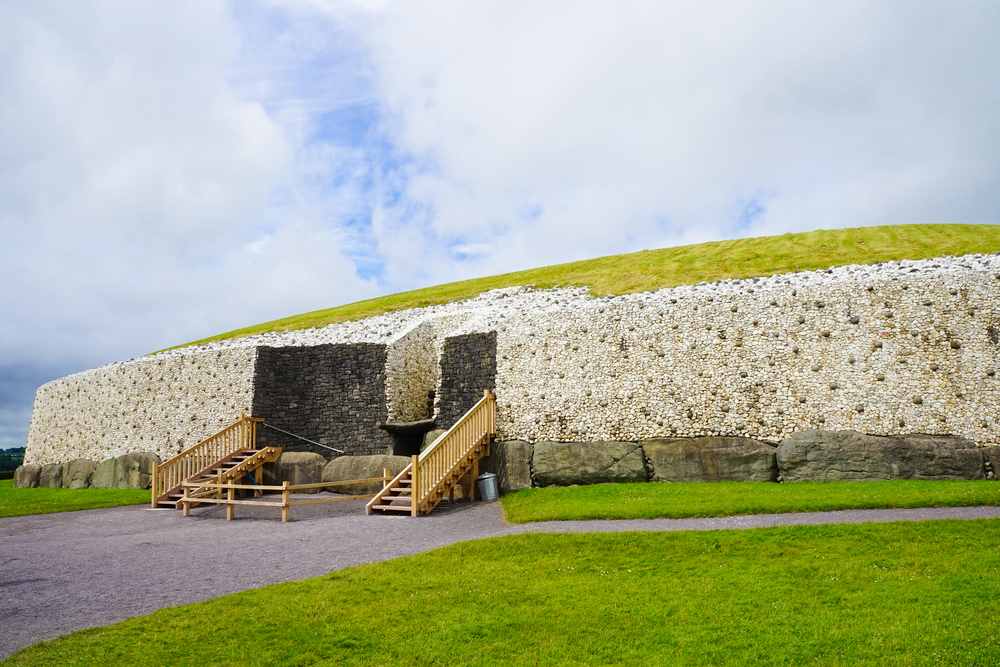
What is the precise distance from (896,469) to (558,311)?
10.5 metres

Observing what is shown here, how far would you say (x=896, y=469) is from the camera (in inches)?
581

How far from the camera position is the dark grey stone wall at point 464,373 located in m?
20.8

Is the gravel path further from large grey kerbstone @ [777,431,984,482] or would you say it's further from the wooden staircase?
large grey kerbstone @ [777,431,984,482]

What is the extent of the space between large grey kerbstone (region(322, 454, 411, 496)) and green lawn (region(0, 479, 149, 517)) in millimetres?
6417

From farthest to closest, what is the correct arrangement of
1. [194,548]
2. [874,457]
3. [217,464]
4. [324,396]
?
[324,396]
[217,464]
[874,457]
[194,548]

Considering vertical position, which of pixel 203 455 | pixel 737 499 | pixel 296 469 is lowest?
pixel 737 499

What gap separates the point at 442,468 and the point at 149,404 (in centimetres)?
1614

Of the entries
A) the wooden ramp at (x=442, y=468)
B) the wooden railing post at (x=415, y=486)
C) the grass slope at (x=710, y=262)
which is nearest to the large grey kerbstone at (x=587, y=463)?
the wooden ramp at (x=442, y=468)

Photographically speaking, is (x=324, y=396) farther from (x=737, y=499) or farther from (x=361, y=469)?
(x=737, y=499)

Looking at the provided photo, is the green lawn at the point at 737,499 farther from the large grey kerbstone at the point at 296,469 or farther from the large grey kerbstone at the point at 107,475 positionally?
the large grey kerbstone at the point at 107,475

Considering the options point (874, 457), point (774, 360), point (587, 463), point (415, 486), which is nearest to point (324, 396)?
point (415, 486)

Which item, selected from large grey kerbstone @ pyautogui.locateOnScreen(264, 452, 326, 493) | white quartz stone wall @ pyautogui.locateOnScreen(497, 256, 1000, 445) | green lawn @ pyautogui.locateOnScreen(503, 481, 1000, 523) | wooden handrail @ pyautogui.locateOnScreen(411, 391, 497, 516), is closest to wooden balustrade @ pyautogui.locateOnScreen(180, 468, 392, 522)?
wooden handrail @ pyautogui.locateOnScreen(411, 391, 497, 516)

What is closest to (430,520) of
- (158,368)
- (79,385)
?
(158,368)

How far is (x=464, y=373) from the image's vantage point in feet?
70.1
